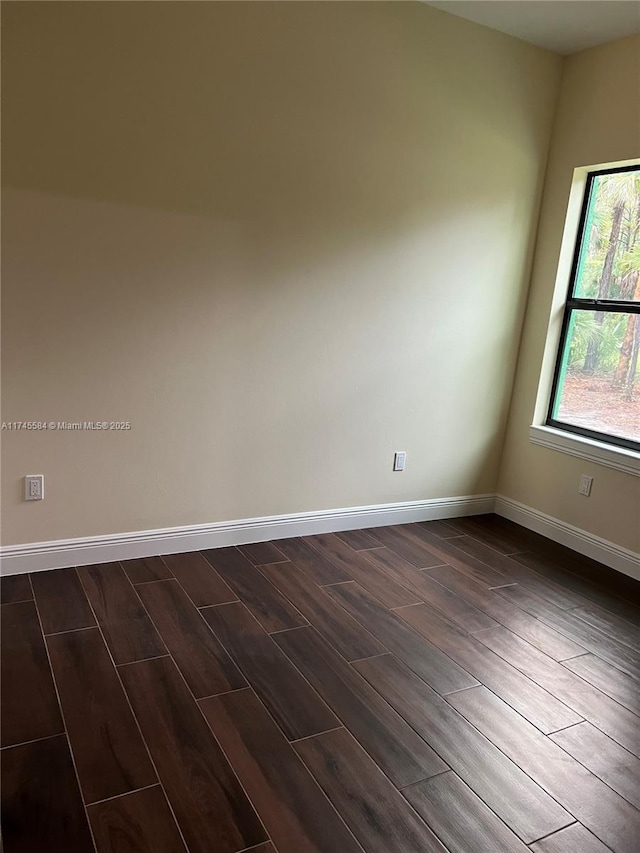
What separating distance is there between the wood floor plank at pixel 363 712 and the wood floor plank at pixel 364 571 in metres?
0.47

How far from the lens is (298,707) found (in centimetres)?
207

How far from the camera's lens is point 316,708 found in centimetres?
207

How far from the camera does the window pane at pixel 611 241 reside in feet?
10.9

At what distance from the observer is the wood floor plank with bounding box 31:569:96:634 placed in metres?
2.42

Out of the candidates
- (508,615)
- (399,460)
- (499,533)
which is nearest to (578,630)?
(508,615)

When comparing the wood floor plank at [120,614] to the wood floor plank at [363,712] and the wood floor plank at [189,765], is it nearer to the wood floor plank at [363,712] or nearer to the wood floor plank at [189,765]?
the wood floor plank at [189,765]

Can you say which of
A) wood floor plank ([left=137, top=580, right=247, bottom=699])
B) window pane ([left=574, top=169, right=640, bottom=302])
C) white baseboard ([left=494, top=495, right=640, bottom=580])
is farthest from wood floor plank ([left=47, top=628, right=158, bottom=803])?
window pane ([left=574, top=169, right=640, bottom=302])

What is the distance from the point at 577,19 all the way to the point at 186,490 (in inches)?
113

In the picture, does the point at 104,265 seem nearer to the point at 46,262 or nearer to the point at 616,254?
the point at 46,262

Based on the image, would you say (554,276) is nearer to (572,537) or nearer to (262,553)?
(572,537)

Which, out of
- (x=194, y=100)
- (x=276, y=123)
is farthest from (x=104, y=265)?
(x=276, y=123)

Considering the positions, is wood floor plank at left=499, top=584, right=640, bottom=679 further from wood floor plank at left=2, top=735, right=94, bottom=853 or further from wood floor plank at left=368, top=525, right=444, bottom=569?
wood floor plank at left=2, top=735, right=94, bottom=853

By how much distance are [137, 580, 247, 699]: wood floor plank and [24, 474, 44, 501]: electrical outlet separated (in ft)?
1.90

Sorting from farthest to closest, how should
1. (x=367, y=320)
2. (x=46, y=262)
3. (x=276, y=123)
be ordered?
(x=367, y=320)
(x=276, y=123)
(x=46, y=262)
